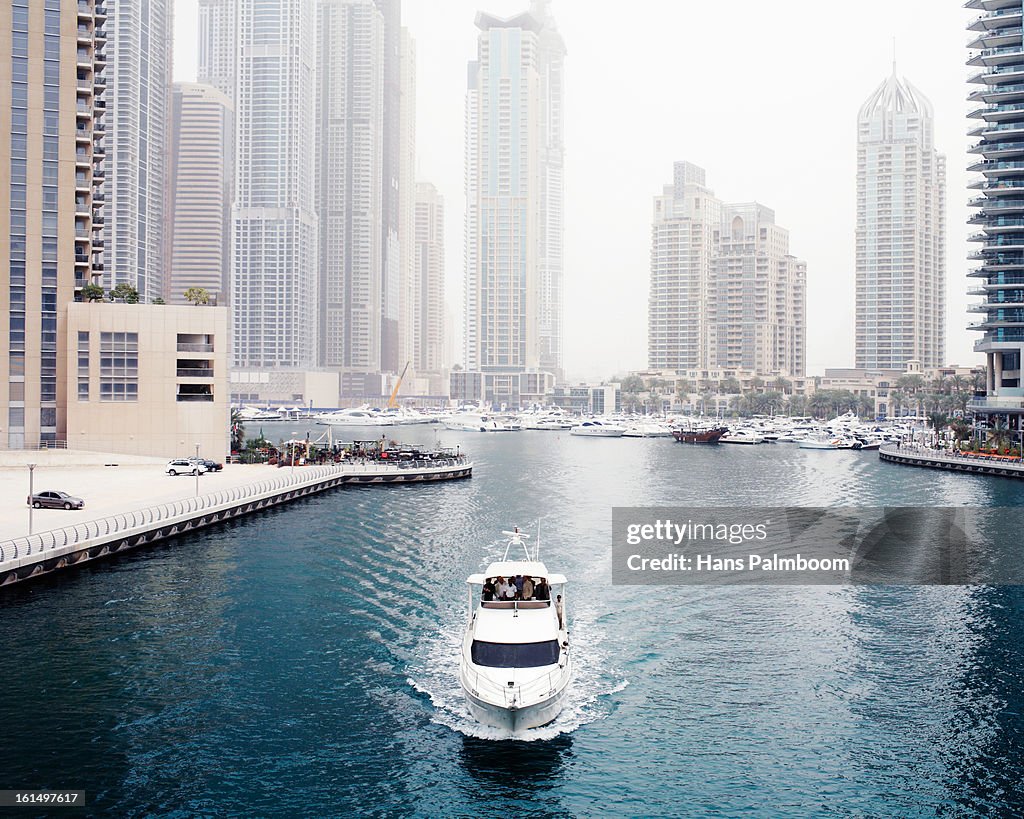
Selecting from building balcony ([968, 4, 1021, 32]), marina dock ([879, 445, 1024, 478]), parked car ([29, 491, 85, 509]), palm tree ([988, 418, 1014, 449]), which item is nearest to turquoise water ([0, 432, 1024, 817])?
parked car ([29, 491, 85, 509])

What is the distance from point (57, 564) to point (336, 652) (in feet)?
80.1

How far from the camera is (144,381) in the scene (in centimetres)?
11138

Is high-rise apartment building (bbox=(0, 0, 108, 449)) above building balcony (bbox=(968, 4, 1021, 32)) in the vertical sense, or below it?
below

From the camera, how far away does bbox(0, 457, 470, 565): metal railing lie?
58312 millimetres

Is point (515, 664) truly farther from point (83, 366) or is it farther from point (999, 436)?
point (999, 436)

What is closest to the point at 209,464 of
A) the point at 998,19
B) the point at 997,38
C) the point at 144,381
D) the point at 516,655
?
the point at 144,381

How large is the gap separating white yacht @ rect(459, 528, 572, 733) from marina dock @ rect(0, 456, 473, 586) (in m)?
30.8

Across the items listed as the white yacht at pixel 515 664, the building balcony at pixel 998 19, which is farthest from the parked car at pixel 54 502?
the building balcony at pixel 998 19

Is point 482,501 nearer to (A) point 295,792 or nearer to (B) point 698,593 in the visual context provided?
(B) point 698,593

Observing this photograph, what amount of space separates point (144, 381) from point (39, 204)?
23.3m

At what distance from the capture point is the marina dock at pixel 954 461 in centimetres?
13438

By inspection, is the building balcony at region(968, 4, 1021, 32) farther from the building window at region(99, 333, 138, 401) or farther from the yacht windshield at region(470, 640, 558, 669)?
the yacht windshield at region(470, 640, 558, 669)

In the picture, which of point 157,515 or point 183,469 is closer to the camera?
point 157,515

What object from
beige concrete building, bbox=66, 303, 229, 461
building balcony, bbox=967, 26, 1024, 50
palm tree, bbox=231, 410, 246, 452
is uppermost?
building balcony, bbox=967, 26, 1024, 50
